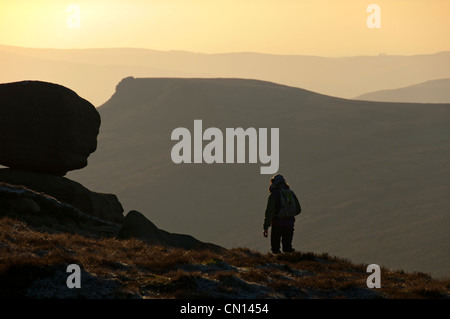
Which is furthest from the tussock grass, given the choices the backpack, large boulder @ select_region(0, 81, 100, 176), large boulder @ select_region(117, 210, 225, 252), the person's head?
large boulder @ select_region(0, 81, 100, 176)

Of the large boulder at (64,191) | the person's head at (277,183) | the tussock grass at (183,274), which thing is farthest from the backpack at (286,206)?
the large boulder at (64,191)

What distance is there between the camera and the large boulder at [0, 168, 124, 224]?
114 ft

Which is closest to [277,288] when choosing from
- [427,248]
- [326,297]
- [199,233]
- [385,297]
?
[326,297]

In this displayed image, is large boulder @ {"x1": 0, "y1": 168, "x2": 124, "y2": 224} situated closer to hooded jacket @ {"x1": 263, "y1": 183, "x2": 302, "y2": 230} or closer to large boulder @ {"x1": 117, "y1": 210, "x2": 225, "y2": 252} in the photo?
large boulder @ {"x1": 117, "y1": 210, "x2": 225, "y2": 252}

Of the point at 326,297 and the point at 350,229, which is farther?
the point at 350,229

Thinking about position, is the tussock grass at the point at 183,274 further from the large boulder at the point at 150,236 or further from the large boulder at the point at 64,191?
the large boulder at the point at 64,191

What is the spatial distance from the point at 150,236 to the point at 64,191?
32.5 feet

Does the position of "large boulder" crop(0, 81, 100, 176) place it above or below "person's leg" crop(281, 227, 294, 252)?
above

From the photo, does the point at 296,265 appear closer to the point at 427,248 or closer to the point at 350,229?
the point at 427,248

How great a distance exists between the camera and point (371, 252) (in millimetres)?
157875

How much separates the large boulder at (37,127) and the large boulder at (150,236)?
34.2 ft

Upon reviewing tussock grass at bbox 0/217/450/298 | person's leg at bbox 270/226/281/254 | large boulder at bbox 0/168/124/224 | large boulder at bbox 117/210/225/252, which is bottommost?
tussock grass at bbox 0/217/450/298

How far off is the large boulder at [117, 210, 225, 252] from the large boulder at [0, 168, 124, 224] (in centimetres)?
764
